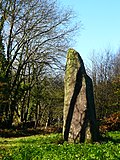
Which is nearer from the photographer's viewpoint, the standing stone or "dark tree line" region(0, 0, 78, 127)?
the standing stone

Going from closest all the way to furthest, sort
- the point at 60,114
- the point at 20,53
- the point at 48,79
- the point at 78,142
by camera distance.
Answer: the point at 78,142 → the point at 20,53 → the point at 48,79 → the point at 60,114

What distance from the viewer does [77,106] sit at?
56.7 ft

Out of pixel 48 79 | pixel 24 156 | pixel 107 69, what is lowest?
pixel 24 156

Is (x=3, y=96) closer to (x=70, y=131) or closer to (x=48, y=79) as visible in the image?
(x=48, y=79)

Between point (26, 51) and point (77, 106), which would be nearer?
point (77, 106)

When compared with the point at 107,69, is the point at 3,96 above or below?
below

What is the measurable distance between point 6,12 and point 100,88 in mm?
16350

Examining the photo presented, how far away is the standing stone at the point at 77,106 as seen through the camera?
55.7 feet

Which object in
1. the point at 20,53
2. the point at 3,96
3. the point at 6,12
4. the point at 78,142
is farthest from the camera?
the point at 20,53

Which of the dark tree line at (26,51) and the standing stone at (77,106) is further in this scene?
the dark tree line at (26,51)

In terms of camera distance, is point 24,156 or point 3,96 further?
point 3,96

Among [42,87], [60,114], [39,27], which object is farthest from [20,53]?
[60,114]

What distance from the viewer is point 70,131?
1720 cm

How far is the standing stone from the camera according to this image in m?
17.0
